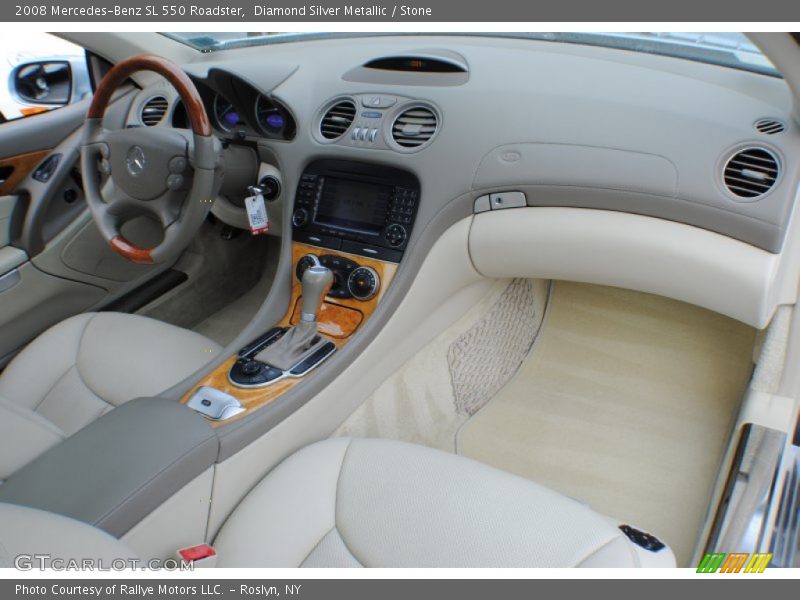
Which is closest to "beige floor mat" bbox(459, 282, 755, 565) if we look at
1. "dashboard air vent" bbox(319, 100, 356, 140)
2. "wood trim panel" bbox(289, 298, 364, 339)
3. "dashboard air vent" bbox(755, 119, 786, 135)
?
"wood trim panel" bbox(289, 298, 364, 339)

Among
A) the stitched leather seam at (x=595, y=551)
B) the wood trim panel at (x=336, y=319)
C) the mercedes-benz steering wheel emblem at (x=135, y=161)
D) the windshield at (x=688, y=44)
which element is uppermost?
the windshield at (x=688, y=44)

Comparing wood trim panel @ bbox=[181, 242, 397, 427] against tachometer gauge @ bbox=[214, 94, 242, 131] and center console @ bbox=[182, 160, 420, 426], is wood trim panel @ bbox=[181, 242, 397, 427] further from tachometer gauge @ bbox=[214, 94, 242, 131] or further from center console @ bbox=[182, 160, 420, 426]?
tachometer gauge @ bbox=[214, 94, 242, 131]

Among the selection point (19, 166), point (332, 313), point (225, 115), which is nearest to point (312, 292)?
point (332, 313)

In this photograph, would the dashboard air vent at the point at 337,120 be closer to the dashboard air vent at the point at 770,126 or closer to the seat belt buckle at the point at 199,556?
the dashboard air vent at the point at 770,126

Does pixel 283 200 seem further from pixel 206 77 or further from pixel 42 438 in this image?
pixel 42 438

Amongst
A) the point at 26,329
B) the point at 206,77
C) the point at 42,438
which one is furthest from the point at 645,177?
the point at 26,329

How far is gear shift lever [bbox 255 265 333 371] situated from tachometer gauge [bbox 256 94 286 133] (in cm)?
47

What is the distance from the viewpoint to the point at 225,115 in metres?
1.86

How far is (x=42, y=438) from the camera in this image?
1156 millimetres

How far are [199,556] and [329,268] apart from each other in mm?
761

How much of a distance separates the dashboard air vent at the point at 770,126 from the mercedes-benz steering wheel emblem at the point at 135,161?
48.6 inches

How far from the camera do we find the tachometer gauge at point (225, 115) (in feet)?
6.02

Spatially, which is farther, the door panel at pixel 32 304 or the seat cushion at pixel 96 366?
the door panel at pixel 32 304

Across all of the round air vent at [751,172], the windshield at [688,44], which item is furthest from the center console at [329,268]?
the round air vent at [751,172]
